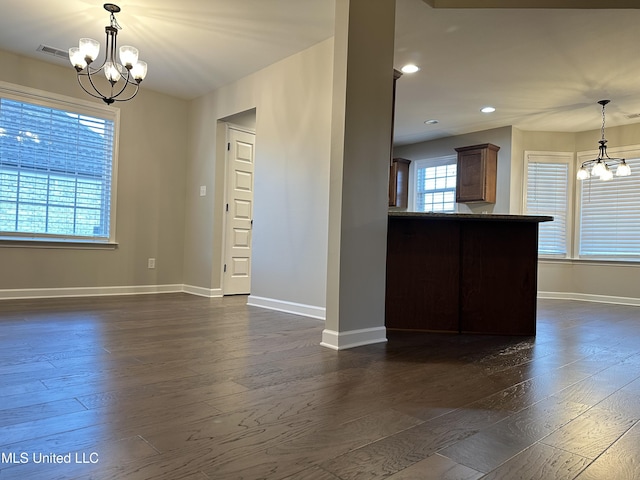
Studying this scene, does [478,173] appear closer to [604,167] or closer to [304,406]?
[604,167]

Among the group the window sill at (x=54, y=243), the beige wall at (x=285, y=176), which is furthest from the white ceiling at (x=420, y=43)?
the window sill at (x=54, y=243)

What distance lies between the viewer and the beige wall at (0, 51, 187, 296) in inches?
173

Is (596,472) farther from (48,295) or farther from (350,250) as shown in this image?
(48,295)

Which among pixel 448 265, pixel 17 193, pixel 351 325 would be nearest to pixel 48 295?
pixel 17 193

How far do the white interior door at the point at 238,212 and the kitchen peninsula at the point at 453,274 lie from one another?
245 centimetres

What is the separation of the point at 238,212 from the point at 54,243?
198cm

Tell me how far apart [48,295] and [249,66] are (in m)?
3.18

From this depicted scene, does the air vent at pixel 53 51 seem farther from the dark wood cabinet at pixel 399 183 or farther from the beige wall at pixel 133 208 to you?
the dark wood cabinet at pixel 399 183

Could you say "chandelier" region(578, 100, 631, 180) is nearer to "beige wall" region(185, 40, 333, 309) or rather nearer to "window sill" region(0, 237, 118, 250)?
"beige wall" region(185, 40, 333, 309)

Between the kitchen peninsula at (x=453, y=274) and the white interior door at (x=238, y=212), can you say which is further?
the white interior door at (x=238, y=212)

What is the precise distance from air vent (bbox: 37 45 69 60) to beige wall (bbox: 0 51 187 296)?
1.02 ft

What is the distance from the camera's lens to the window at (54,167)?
14.1 feet

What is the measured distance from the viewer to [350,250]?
8.76 ft

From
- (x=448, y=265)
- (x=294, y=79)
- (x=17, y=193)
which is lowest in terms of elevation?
(x=448, y=265)
